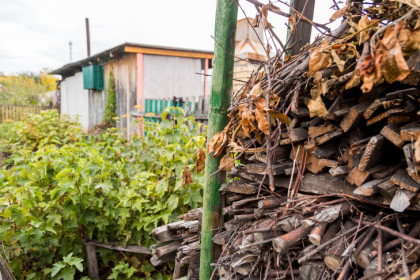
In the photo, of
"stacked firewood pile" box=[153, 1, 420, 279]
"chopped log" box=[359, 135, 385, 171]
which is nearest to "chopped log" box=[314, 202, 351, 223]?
"stacked firewood pile" box=[153, 1, 420, 279]

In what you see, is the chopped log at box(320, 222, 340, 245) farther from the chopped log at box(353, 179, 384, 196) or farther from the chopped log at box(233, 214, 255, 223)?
the chopped log at box(233, 214, 255, 223)

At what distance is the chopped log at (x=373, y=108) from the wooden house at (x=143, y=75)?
8.36m

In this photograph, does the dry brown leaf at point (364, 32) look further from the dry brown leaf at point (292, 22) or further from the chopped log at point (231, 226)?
the chopped log at point (231, 226)

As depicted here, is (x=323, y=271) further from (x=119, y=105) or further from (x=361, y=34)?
(x=119, y=105)

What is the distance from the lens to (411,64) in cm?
117

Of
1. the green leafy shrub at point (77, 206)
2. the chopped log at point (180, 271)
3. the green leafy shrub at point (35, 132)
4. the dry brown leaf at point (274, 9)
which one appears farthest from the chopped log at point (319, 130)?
the green leafy shrub at point (35, 132)

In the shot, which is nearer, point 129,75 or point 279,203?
point 279,203

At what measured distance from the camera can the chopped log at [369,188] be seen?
1.32 m

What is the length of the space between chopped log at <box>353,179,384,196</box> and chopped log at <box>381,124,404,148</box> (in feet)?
0.57

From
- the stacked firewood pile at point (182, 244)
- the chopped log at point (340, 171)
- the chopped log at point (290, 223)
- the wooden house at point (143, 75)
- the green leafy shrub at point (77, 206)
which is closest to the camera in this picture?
the chopped log at point (340, 171)

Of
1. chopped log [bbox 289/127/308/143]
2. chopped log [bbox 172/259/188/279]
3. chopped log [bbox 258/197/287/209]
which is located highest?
chopped log [bbox 289/127/308/143]

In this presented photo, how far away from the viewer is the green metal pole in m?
2.07

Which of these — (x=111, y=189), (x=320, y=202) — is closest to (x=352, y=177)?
(x=320, y=202)

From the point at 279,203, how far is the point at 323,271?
1.54 ft
